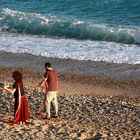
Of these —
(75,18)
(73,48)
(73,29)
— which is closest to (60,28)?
(73,29)

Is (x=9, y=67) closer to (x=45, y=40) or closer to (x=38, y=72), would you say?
(x=38, y=72)

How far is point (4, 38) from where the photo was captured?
2803 centimetres

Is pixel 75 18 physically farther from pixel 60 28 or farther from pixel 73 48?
Result: pixel 73 48

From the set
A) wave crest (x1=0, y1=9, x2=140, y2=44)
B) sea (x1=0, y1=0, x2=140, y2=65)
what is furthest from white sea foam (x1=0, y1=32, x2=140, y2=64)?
wave crest (x1=0, y1=9, x2=140, y2=44)

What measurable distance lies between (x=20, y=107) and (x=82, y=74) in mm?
6796

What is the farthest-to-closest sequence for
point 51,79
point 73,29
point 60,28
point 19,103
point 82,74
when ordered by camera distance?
point 60,28 → point 73,29 → point 82,74 → point 51,79 → point 19,103

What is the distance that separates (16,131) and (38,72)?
7.27 m

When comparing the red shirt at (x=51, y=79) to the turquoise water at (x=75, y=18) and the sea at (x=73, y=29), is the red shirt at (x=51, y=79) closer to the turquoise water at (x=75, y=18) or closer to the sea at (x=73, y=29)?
the sea at (x=73, y=29)

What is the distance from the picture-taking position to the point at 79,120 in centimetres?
1577

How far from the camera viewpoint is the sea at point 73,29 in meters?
24.9

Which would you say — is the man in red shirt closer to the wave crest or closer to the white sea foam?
the white sea foam

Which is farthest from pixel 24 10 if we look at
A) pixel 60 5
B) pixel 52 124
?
pixel 52 124

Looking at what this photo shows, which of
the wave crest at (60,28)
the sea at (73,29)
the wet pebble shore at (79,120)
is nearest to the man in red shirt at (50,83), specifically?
the wet pebble shore at (79,120)

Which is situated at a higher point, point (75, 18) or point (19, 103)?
point (75, 18)
